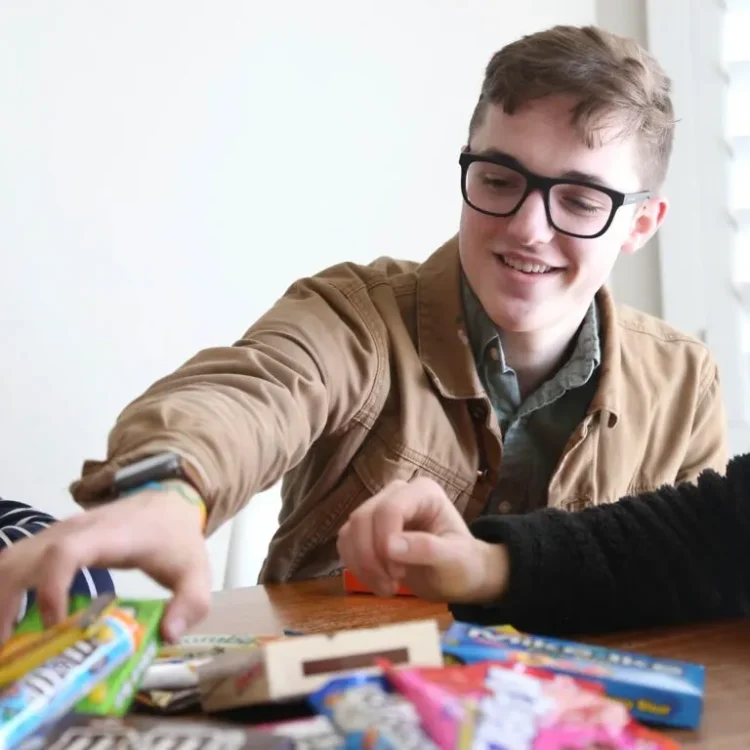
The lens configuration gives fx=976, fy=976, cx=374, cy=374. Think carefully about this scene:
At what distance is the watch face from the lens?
1.78 feet

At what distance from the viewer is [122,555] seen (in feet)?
1.53

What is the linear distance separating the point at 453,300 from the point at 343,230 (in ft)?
2.02

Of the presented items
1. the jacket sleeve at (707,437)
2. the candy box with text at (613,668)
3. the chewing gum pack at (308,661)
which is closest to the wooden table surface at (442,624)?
the candy box with text at (613,668)

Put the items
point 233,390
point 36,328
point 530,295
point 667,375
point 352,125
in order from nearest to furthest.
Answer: point 233,390
point 530,295
point 667,375
point 36,328
point 352,125

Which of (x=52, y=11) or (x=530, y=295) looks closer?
(x=530, y=295)

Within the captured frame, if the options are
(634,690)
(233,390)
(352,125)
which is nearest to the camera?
(634,690)

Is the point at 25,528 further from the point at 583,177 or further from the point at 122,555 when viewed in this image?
the point at 583,177

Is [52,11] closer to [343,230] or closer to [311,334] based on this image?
[343,230]

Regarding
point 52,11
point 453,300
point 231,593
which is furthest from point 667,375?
point 52,11

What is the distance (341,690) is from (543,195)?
2.07ft

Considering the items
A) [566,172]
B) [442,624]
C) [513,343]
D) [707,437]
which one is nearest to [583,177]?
[566,172]

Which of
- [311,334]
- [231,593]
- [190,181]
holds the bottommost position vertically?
[231,593]

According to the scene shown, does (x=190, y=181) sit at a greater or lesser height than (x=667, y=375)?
greater

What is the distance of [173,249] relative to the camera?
1.46 meters
